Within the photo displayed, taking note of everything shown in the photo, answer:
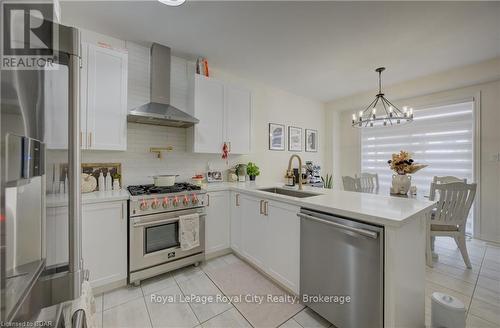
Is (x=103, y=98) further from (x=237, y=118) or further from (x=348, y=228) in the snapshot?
(x=348, y=228)

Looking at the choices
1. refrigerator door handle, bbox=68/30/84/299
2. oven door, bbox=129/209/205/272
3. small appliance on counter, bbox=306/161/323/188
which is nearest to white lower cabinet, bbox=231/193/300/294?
oven door, bbox=129/209/205/272

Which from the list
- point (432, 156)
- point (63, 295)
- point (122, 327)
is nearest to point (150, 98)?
point (122, 327)

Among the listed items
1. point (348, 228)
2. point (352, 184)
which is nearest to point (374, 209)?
point (348, 228)

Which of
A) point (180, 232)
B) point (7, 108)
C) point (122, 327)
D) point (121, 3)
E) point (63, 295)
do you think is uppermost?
point (121, 3)

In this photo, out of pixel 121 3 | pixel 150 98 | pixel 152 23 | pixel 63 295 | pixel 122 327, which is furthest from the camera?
pixel 150 98

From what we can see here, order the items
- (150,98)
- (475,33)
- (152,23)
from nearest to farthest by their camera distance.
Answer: (152,23), (475,33), (150,98)

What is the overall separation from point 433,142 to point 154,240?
15.8 feet

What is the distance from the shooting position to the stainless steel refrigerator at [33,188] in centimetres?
35

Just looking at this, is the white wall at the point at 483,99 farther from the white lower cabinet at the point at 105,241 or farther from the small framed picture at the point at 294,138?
the white lower cabinet at the point at 105,241

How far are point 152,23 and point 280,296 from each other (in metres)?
3.11

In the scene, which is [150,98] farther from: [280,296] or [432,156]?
[432,156]

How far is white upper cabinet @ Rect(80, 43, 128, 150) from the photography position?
6.91 ft

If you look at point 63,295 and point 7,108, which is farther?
point 63,295

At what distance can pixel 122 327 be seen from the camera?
63.9 inches
